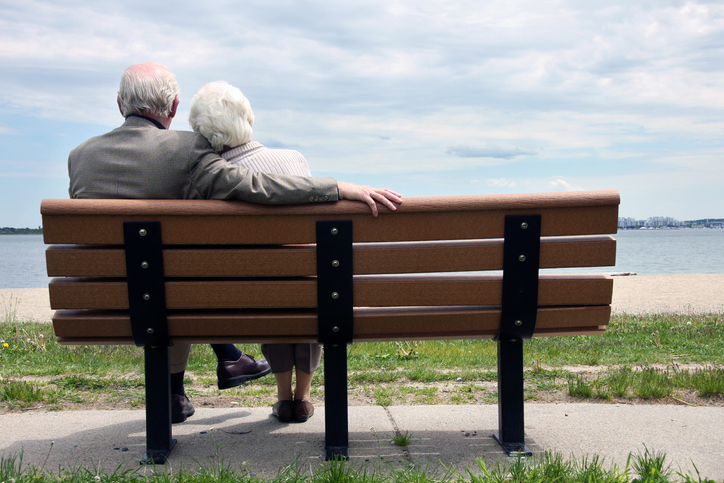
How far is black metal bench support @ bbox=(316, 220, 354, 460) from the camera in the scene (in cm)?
238

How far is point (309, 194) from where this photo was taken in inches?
93.1

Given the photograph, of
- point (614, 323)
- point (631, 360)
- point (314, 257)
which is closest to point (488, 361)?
point (631, 360)

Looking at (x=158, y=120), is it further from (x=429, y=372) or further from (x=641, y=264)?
(x=641, y=264)

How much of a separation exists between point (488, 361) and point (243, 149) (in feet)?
10.3

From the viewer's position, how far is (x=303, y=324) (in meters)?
2.50

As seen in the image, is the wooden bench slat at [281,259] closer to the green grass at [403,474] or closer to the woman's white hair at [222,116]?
the woman's white hair at [222,116]

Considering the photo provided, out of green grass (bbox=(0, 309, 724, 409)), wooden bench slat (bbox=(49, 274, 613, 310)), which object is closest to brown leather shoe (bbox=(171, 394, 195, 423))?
green grass (bbox=(0, 309, 724, 409))

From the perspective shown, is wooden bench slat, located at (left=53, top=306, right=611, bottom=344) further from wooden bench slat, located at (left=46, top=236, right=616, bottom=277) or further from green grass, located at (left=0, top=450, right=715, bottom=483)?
green grass, located at (left=0, top=450, right=715, bottom=483)

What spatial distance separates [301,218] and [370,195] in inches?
11.7

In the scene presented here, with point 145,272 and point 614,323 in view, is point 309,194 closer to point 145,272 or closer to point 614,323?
point 145,272

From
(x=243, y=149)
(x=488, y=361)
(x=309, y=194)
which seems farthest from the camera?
(x=488, y=361)

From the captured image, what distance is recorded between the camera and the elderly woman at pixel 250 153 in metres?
2.67

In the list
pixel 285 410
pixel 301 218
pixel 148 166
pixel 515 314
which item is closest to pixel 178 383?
pixel 285 410

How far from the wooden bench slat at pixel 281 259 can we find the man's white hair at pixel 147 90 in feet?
2.40
